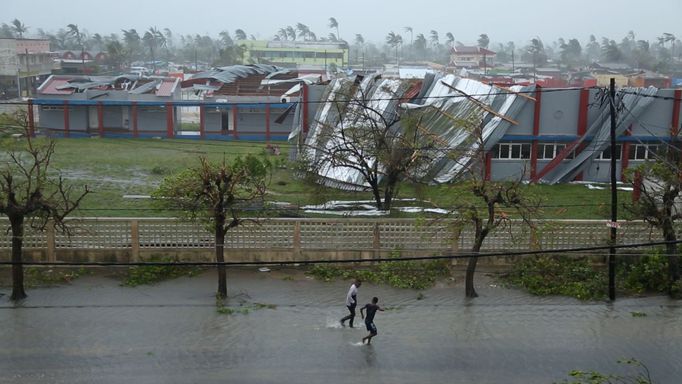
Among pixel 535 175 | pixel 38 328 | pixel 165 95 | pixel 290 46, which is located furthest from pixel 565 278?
pixel 290 46

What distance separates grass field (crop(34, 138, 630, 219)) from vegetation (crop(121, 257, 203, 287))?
183 centimetres

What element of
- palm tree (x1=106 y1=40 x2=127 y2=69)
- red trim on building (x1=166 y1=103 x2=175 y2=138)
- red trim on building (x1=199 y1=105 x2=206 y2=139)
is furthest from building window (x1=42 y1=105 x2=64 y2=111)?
palm tree (x1=106 y1=40 x2=127 y2=69)

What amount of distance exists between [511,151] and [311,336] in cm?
1737

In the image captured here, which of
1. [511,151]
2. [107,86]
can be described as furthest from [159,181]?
[107,86]

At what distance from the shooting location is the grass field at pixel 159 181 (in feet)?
73.3

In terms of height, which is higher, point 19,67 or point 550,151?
point 19,67

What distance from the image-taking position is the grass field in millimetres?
22344

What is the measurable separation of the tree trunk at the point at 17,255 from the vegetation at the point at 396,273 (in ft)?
19.6

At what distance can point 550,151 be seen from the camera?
1128 inches

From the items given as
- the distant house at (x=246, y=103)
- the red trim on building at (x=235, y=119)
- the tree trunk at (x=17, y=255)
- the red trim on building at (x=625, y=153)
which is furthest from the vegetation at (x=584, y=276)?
the red trim on building at (x=235, y=119)

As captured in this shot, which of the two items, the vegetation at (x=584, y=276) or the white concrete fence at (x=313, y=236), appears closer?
the vegetation at (x=584, y=276)

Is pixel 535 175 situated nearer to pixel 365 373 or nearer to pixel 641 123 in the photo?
pixel 641 123

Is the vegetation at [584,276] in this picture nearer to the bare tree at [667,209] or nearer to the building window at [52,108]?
the bare tree at [667,209]

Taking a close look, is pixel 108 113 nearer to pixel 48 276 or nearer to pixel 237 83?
pixel 237 83
